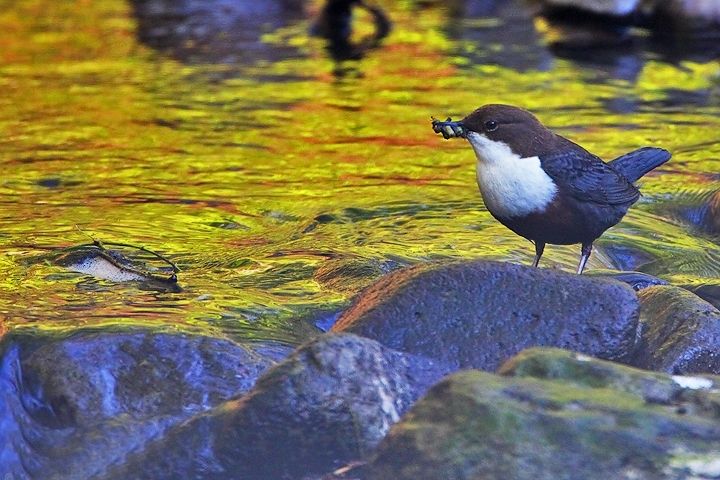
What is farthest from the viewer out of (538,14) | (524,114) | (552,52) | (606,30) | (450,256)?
(538,14)

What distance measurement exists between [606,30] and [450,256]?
8.76m

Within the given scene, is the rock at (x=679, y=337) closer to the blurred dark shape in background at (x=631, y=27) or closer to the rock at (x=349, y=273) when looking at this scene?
the rock at (x=349, y=273)

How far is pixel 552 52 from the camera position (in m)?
12.9

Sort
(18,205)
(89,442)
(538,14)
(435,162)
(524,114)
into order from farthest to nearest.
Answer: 1. (538,14)
2. (435,162)
3. (18,205)
4. (524,114)
5. (89,442)

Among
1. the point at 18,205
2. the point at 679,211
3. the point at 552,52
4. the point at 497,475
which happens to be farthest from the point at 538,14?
the point at 497,475

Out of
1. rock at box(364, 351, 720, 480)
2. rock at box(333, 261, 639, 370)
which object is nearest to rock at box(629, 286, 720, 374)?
rock at box(333, 261, 639, 370)

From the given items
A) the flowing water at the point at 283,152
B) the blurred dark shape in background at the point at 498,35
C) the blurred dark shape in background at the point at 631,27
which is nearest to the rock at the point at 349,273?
the flowing water at the point at 283,152

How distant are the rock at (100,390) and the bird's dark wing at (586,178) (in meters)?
1.47

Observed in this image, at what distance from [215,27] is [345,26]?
5.05 feet

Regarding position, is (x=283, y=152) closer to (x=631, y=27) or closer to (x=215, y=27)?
(x=215, y=27)

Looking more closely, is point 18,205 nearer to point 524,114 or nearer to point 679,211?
point 524,114

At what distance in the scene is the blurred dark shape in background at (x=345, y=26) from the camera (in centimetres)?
1352

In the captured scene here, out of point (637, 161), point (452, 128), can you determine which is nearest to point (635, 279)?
point (637, 161)

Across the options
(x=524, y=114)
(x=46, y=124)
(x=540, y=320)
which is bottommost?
(x=46, y=124)
